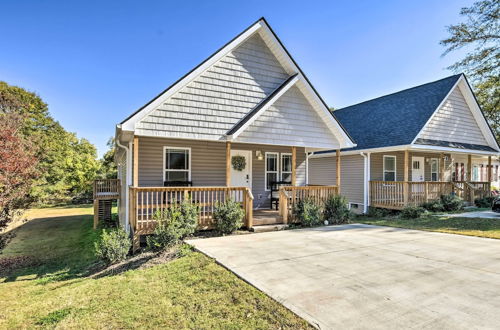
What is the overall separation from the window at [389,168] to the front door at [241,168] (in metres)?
8.32

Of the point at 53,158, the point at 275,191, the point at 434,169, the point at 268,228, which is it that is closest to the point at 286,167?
the point at 275,191

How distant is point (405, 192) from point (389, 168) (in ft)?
8.22

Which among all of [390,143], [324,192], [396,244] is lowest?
[396,244]

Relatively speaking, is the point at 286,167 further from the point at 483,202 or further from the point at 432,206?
the point at 483,202

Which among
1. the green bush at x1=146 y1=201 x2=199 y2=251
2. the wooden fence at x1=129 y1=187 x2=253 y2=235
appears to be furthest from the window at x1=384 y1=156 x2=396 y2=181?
the green bush at x1=146 y1=201 x2=199 y2=251

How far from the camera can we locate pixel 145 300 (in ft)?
13.5

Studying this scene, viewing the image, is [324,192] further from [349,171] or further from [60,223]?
[60,223]

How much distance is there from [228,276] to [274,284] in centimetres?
85

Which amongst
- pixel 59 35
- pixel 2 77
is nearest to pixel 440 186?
pixel 59 35

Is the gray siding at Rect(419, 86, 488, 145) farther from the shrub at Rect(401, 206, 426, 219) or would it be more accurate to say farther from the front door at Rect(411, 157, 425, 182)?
the shrub at Rect(401, 206, 426, 219)

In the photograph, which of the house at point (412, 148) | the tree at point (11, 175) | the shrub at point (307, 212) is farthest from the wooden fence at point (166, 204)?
the house at point (412, 148)

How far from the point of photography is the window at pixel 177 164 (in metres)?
9.60

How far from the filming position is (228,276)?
4.70 meters

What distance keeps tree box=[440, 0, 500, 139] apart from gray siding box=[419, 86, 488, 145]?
344 centimetres
